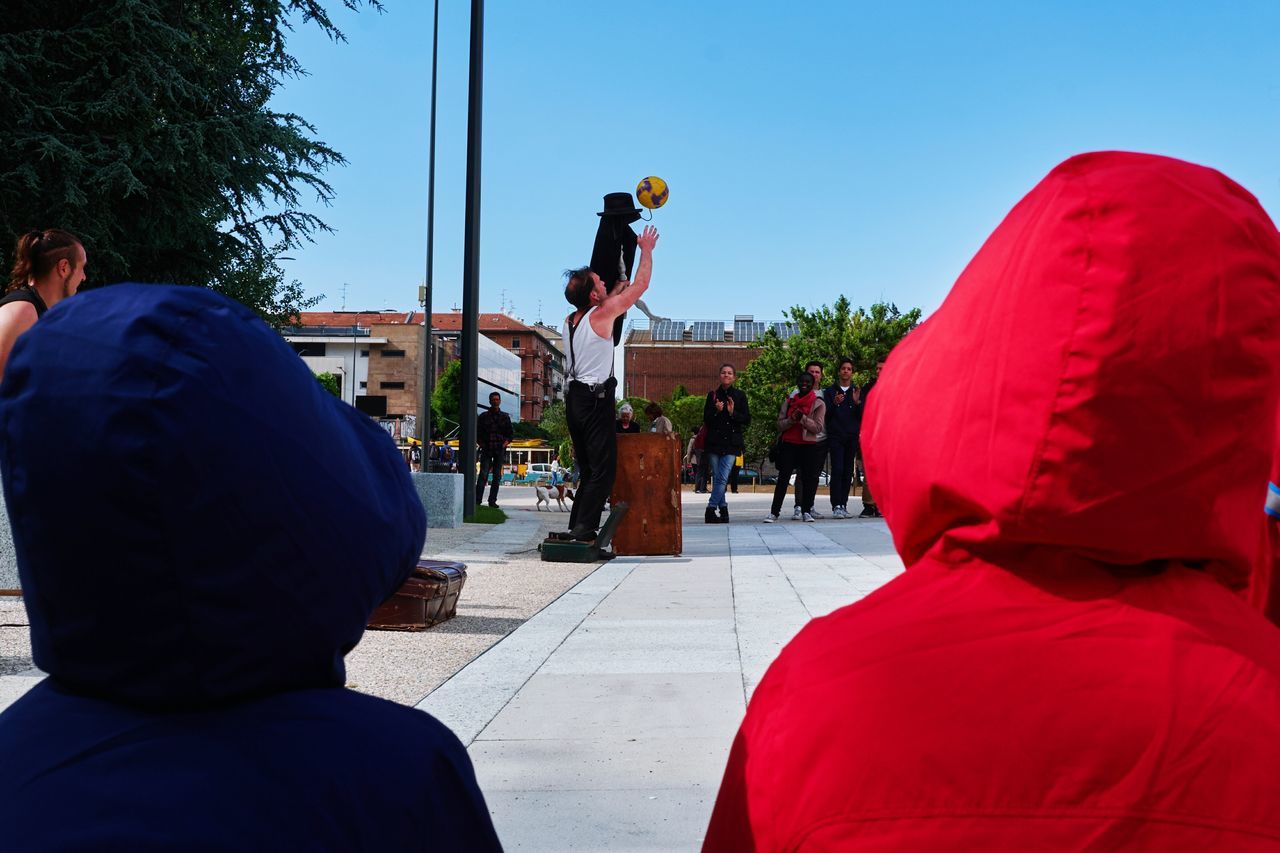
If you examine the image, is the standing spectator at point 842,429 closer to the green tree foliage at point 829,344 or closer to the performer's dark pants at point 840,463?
the performer's dark pants at point 840,463

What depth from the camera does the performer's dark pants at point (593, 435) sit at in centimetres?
880

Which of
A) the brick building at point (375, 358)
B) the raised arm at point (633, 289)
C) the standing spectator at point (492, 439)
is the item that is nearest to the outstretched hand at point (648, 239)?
the raised arm at point (633, 289)

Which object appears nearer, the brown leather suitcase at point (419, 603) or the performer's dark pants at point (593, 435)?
the brown leather suitcase at point (419, 603)

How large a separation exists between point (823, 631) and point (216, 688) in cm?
49

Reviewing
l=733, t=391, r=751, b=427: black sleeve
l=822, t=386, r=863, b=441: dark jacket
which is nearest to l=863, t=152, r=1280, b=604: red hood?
l=733, t=391, r=751, b=427: black sleeve

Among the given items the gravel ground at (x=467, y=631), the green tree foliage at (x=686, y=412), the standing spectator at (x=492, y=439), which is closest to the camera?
the gravel ground at (x=467, y=631)

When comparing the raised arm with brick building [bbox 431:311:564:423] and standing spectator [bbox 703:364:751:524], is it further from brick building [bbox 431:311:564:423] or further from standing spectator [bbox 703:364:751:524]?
brick building [bbox 431:311:564:423]

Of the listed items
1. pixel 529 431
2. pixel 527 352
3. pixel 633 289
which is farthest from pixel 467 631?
pixel 527 352

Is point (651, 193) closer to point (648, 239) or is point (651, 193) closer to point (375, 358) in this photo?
point (648, 239)

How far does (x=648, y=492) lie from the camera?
33.1 feet

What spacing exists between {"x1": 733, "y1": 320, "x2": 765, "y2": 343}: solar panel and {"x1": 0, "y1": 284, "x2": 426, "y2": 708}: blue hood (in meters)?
127

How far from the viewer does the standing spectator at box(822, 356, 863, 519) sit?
1577 centimetres

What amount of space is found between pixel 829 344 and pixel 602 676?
54.3m

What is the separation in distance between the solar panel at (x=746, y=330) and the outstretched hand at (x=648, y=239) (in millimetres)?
118536
